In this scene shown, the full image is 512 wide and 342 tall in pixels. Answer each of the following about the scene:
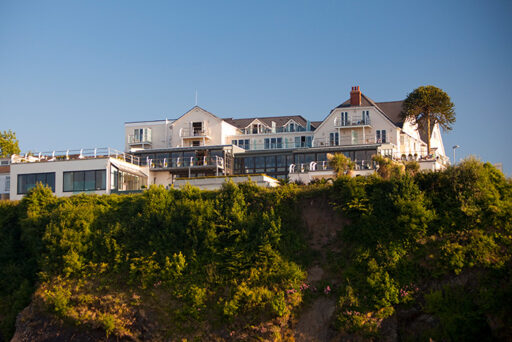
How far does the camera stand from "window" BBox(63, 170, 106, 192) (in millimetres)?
48844

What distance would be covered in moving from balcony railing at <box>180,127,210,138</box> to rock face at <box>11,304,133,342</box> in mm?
31089

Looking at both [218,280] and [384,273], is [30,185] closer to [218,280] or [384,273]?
[218,280]

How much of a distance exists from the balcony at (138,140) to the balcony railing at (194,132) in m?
4.05

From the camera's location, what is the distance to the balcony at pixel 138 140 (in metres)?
65.0

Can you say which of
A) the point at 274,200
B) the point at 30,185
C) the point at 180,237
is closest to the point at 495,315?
the point at 274,200

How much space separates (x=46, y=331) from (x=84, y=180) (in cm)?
1796

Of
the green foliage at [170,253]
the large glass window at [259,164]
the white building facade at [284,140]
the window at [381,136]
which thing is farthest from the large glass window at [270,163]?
the green foliage at [170,253]

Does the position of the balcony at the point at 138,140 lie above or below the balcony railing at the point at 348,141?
above

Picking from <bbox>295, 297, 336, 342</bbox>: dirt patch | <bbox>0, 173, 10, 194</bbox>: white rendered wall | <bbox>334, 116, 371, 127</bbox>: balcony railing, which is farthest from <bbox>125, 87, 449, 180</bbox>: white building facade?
<bbox>295, 297, 336, 342</bbox>: dirt patch

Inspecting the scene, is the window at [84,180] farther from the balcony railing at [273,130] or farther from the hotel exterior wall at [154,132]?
the balcony railing at [273,130]

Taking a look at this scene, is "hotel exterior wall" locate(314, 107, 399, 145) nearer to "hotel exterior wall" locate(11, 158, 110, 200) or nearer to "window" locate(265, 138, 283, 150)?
"window" locate(265, 138, 283, 150)

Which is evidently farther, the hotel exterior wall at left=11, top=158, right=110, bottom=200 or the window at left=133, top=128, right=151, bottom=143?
the window at left=133, top=128, right=151, bottom=143

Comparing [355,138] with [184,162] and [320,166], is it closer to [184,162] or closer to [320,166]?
[320,166]

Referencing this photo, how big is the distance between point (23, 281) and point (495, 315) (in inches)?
1011
